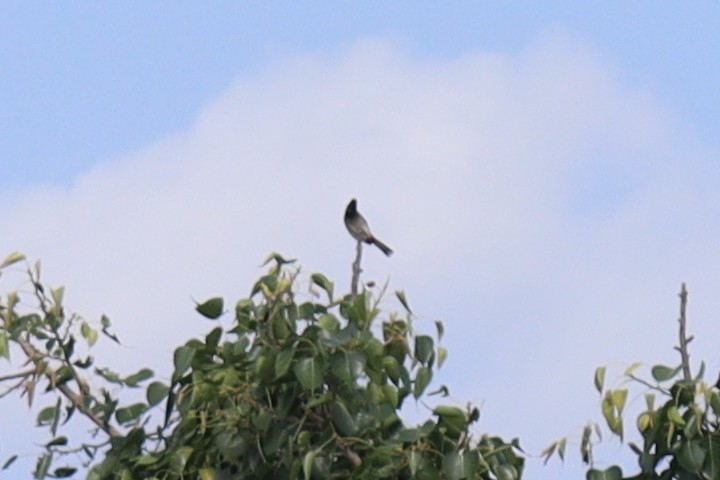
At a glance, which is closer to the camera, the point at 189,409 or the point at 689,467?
the point at 689,467

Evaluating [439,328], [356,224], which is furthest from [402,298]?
[356,224]

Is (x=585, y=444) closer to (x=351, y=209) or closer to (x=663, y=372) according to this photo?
(x=663, y=372)

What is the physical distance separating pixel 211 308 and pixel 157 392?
32 centimetres

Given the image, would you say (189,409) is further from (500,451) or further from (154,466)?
(500,451)

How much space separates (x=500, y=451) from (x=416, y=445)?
25 centimetres

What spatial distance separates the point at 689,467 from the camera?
4.61m

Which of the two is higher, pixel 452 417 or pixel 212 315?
pixel 212 315

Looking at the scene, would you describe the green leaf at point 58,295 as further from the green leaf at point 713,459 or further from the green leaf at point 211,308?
the green leaf at point 713,459

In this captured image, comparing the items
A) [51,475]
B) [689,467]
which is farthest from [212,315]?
[689,467]

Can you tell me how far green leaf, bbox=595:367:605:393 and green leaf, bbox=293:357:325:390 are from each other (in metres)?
0.76

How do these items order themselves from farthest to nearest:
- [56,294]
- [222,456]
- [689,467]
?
[56,294] → [222,456] → [689,467]

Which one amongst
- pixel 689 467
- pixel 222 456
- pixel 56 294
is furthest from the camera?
pixel 56 294

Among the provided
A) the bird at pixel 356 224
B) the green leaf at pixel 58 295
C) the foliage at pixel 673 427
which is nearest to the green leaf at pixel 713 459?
the foliage at pixel 673 427

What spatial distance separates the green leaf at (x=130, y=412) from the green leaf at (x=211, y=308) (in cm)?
36
